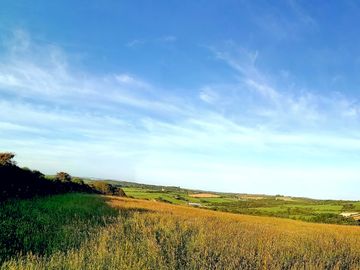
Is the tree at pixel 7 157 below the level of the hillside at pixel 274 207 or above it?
above

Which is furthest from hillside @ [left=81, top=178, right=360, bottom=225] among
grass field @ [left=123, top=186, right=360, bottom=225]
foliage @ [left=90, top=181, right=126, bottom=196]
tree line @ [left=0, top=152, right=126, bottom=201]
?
tree line @ [left=0, top=152, right=126, bottom=201]

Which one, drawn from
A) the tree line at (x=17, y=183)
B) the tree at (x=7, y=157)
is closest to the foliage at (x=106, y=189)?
the tree line at (x=17, y=183)

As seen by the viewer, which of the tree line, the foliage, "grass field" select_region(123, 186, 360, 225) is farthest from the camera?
the foliage

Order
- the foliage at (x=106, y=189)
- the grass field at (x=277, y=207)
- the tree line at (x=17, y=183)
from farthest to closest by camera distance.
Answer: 1. the foliage at (x=106, y=189)
2. the grass field at (x=277, y=207)
3. the tree line at (x=17, y=183)

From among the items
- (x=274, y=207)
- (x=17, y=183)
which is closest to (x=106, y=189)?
(x=274, y=207)

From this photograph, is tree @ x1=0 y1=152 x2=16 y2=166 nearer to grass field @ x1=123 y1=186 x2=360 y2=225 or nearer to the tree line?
the tree line

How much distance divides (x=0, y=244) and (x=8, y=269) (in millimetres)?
2243

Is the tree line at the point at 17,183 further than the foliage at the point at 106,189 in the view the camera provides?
No

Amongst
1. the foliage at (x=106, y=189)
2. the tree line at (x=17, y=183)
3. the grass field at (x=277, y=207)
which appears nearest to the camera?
the tree line at (x=17, y=183)

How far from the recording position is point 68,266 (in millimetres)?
6297

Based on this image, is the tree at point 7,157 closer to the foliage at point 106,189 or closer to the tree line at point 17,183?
the tree line at point 17,183

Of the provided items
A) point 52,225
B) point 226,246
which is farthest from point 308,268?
point 52,225

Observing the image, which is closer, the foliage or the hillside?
the hillside

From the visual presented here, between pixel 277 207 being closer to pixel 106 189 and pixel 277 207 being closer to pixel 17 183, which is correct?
pixel 106 189
